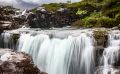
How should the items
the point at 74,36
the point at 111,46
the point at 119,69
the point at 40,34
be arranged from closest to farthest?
1. the point at 119,69
2. the point at 111,46
3. the point at 74,36
4. the point at 40,34

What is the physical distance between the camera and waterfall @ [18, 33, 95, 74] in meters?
20.1

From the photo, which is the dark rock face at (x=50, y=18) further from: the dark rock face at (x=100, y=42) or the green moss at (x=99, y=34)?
the dark rock face at (x=100, y=42)

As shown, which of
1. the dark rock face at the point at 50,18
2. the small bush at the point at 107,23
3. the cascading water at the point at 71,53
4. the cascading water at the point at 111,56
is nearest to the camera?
the cascading water at the point at 111,56

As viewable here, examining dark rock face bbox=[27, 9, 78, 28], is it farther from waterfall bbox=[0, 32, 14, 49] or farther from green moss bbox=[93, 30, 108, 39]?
green moss bbox=[93, 30, 108, 39]

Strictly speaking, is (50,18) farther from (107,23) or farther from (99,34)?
(99,34)

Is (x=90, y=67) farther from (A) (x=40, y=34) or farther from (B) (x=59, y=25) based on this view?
(B) (x=59, y=25)

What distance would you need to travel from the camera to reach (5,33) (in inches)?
1067

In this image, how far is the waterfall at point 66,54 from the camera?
20.1 metres

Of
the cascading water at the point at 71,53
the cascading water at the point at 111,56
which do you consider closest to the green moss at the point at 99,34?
the cascading water at the point at 71,53

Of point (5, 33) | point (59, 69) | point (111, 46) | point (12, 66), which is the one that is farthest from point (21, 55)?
point (5, 33)

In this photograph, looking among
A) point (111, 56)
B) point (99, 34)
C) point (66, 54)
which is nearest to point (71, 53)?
point (66, 54)

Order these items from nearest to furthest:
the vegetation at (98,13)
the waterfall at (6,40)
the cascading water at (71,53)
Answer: the cascading water at (71,53) < the waterfall at (6,40) < the vegetation at (98,13)

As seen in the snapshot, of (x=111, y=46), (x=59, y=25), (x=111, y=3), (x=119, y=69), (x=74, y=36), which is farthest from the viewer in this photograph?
(x=59, y=25)

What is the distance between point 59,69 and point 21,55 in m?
4.66
